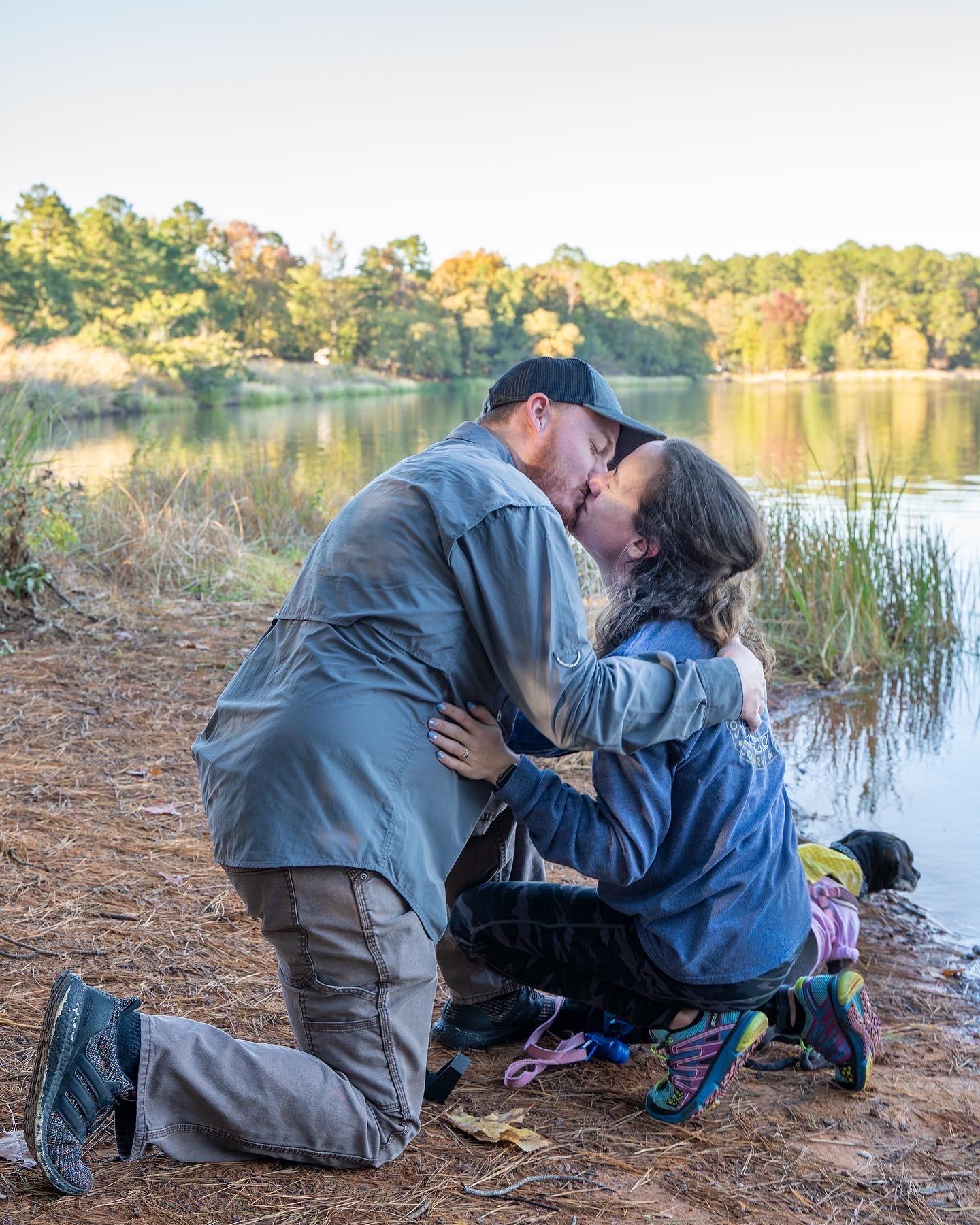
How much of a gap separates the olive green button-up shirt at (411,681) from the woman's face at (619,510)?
34 cm

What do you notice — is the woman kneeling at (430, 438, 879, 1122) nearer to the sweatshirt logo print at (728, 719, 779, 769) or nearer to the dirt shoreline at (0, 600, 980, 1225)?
the sweatshirt logo print at (728, 719, 779, 769)

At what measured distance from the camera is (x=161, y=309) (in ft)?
157

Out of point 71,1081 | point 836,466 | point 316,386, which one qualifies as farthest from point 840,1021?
point 316,386

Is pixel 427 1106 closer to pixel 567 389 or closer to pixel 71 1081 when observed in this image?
pixel 71 1081

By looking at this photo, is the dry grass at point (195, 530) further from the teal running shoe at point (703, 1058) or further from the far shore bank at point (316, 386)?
the teal running shoe at point (703, 1058)

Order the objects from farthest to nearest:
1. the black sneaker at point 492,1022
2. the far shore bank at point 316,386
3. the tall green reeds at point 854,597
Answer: the far shore bank at point 316,386 → the tall green reeds at point 854,597 → the black sneaker at point 492,1022

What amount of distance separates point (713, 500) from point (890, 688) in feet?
17.2

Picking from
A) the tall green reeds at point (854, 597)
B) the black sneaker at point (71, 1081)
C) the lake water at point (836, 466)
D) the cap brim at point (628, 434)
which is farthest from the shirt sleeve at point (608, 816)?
the tall green reeds at point (854, 597)

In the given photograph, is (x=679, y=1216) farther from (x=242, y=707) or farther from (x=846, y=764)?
(x=846, y=764)

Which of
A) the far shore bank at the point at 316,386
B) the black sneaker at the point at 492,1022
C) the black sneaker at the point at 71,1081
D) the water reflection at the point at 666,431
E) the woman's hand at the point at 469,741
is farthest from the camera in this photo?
the far shore bank at the point at 316,386

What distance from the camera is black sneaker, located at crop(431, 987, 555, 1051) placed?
263 centimetres

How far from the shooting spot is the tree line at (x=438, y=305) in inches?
1849

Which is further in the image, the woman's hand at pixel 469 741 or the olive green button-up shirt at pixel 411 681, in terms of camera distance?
the woman's hand at pixel 469 741

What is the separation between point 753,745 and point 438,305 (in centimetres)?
A: 6393
